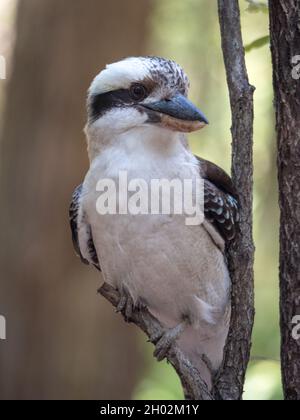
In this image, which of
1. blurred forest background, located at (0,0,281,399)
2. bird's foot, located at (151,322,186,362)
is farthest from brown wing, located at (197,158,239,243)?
blurred forest background, located at (0,0,281,399)

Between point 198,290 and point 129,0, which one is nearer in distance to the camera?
point 198,290

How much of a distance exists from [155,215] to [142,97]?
1.66 ft

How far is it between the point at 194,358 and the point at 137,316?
2.43ft

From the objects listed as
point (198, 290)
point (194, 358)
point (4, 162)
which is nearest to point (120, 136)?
point (198, 290)

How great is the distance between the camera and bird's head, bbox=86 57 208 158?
363 centimetres

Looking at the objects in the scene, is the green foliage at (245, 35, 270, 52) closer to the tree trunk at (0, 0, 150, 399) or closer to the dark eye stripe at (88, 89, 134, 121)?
the dark eye stripe at (88, 89, 134, 121)

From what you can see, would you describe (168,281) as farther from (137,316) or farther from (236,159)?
(236,159)

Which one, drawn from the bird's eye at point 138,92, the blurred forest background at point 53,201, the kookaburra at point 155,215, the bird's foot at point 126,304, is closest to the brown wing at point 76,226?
the kookaburra at point 155,215

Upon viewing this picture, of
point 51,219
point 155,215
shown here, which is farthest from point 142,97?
point 51,219

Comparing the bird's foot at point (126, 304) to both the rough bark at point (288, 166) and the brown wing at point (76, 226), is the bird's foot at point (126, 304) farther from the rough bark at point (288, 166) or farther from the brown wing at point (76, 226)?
the rough bark at point (288, 166)

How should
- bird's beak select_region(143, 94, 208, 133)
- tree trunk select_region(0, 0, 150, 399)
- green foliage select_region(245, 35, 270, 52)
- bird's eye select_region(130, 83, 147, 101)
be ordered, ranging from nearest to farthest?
green foliage select_region(245, 35, 270, 52), bird's beak select_region(143, 94, 208, 133), bird's eye select_region(130, 83, 147, 101), tree trunk select_region(0, 0, 150, 399)

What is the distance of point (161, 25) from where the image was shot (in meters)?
8.57

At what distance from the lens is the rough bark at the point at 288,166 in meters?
3.00
